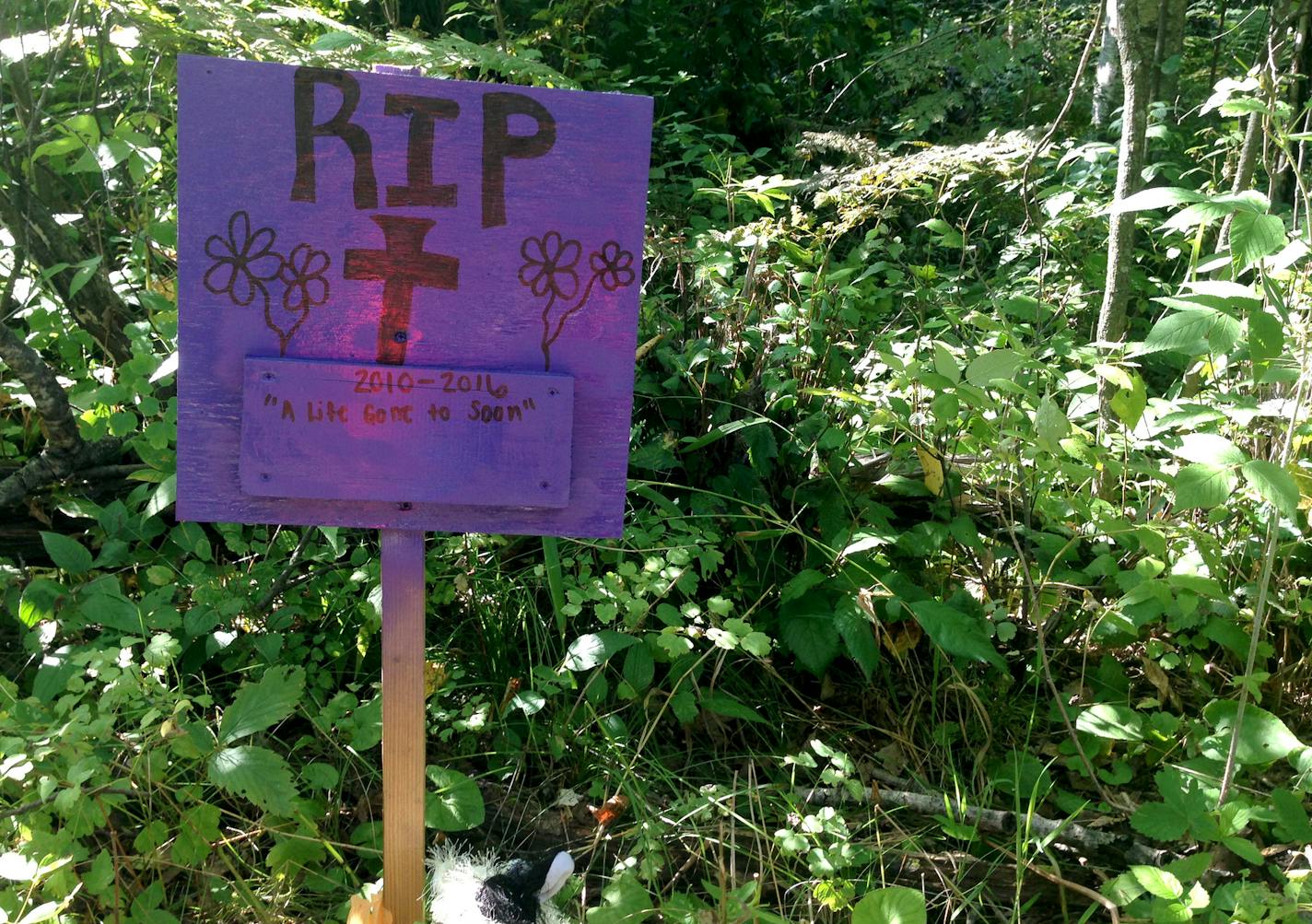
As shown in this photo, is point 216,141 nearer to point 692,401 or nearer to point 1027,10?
point 692,401

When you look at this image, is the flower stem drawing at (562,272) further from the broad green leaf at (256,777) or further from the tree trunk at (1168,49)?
the tree trunk at (1168,49)

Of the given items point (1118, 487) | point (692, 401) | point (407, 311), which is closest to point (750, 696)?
point (692, 401)

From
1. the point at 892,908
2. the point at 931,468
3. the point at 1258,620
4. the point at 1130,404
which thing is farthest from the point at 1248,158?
the point at 892,908

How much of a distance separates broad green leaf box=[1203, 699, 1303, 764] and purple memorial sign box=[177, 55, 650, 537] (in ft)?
4.27

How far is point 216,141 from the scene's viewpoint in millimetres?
1455

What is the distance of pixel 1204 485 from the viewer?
163cm

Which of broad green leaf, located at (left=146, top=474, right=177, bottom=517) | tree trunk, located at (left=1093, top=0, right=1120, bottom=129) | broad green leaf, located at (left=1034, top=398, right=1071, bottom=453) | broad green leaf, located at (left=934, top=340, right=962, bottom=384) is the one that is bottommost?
broad green leaf, located at (left=146, top=474, right=177, bottom=517)

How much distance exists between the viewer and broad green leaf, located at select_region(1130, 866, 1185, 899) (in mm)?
1611

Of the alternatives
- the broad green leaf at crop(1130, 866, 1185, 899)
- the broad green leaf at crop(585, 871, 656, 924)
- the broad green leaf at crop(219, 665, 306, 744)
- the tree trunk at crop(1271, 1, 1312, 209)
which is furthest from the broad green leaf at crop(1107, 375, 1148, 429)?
the broad green leaf at crop(219, 665, 306, 744)

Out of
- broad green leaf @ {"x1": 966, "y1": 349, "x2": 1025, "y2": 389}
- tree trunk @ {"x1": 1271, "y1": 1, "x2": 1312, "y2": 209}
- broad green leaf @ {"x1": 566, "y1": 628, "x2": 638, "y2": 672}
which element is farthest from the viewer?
tree trunk @ {"x1": 1271, "y1": 1, "x2": 1312, "y2": 209}

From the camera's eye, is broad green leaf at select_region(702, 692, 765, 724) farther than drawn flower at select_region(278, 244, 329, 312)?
Yes

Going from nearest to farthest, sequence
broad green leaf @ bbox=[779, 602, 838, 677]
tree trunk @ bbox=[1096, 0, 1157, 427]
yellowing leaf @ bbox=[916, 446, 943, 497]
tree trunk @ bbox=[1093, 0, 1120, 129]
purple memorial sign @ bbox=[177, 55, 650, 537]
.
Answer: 1. purple memorial sign @ bbox=[177, 55, 650, 537]
2. broad green leaf @ bbox=[779, 602, 838, 677]
3. yellowing leaf @ bbox=[916, 446, 943, 497]
4. tree trunk @ bbox=[1096, 0, 1157, 427]
5. tree trunk @ bbox=[1093, 0, 1120, 129]

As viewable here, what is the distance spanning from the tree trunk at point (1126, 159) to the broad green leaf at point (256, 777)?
2.00 meters

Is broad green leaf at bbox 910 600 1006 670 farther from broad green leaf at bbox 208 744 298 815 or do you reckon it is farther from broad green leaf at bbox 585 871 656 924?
broad green leaf at bbox 208 744 298 815
